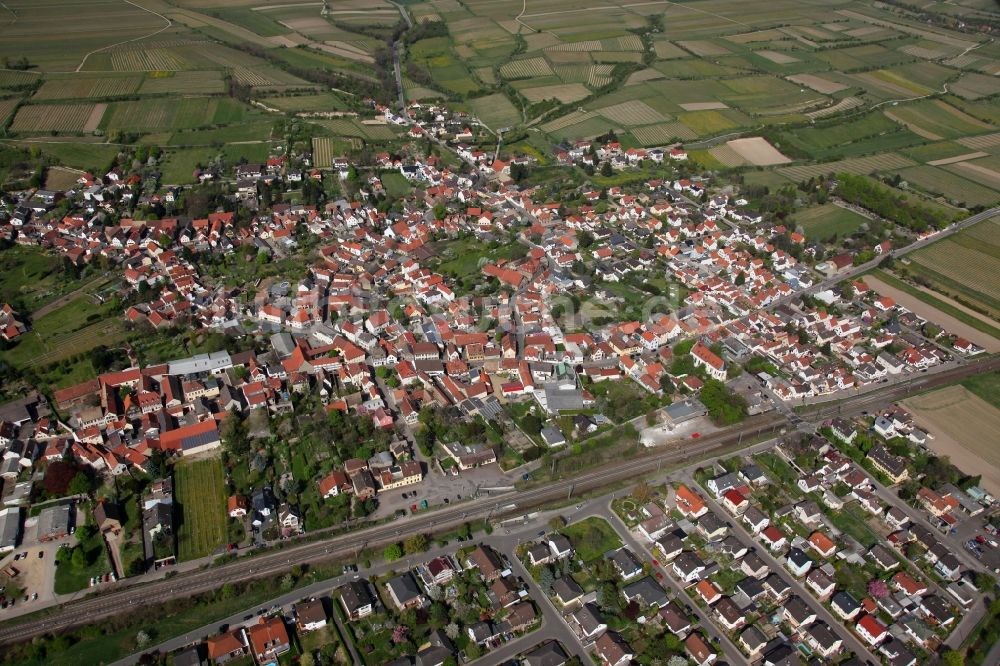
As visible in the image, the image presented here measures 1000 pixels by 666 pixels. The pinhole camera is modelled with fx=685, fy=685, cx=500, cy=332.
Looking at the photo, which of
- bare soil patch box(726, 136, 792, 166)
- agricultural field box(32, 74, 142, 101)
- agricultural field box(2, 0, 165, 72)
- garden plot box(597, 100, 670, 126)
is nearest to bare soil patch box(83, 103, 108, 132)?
agricultural field box(32, 74, 142, 101)

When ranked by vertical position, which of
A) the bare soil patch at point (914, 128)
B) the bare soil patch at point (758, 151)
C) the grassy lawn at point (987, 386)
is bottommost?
the grassy lawn at point (987, 386)

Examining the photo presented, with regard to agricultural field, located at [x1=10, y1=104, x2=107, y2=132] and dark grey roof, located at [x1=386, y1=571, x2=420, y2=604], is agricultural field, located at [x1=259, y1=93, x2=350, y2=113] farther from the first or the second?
dark grey roof, located at [x1=386, y1=571, x2=420, y2=604]

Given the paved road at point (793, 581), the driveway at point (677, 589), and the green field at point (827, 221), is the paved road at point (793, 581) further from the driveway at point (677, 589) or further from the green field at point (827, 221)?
the green field at point (827, 221)

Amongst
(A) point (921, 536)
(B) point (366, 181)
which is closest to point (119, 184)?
(B) point (366, 181)

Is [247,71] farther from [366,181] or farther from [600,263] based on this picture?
[600,263]

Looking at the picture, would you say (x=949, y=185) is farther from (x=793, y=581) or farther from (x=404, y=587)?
(x=404, y=587)

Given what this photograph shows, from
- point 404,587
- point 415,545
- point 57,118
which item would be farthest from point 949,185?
point 57,118

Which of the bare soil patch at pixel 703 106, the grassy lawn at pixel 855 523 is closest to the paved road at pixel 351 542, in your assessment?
the grassy lawn at pixel 855 523
